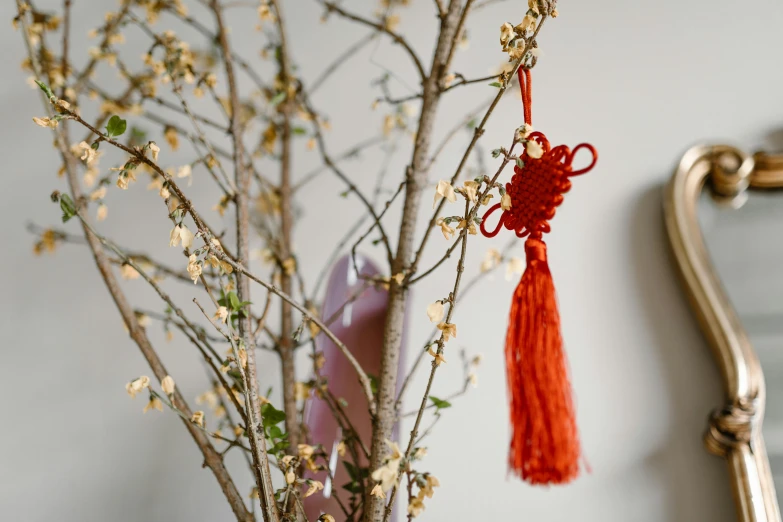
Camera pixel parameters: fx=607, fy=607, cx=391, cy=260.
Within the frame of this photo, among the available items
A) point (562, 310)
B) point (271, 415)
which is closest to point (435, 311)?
point (271, 415)

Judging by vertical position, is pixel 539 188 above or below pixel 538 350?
above

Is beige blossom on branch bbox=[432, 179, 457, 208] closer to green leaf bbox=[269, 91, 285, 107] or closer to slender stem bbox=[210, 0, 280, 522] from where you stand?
slender stem bbox=[210, 0, 280, 522]

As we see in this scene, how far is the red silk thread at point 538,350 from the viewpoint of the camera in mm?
490

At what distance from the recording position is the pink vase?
0.71 meters

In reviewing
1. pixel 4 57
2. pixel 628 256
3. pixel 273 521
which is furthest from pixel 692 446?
pixel 4 57

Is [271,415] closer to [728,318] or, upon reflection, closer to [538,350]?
[538,350]

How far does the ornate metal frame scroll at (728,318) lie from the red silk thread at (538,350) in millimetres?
312

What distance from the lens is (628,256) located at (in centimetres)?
84

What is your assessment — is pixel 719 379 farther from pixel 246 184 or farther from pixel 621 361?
pixel 246 184

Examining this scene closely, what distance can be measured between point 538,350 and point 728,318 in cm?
38

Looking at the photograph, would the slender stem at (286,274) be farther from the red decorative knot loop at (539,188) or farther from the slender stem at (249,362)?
the red decorative knot loop at (539,188)

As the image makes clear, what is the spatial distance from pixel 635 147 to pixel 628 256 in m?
0.16

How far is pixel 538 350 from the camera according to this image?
502 millimetres

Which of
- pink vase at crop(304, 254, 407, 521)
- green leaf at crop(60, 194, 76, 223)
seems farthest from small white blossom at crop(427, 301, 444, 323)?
green leaf at crop(60, 194, 76, 223)
